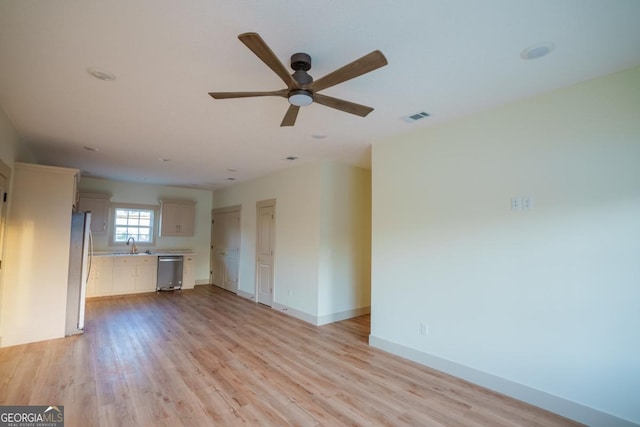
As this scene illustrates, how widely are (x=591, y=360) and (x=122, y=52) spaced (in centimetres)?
432

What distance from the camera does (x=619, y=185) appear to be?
7.72 ft

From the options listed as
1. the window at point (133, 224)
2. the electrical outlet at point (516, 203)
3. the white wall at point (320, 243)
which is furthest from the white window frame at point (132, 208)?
the electrical outlet at point (516, 203)

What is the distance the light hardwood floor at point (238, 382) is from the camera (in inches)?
96.2

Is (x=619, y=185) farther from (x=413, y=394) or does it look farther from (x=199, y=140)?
(x=199, y=140)

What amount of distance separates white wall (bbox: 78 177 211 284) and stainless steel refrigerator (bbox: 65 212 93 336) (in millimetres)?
3309

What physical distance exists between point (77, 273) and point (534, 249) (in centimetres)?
579

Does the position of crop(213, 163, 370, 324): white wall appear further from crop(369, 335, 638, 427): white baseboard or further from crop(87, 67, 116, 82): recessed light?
crop(87, 67, 116, 82): recessed light

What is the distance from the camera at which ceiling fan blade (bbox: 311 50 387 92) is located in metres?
1.77

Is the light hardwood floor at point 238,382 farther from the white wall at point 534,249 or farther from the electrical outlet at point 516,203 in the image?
the electrical outlet at point 516,203

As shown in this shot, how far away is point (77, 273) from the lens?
175 inches

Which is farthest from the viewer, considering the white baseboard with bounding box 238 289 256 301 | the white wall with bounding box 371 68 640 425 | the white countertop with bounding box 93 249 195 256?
the white countertop with bounding box 93 249 195 256

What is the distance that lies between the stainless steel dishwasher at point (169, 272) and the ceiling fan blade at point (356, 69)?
6910mm

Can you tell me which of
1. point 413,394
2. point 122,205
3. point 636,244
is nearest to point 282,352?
point 413,394

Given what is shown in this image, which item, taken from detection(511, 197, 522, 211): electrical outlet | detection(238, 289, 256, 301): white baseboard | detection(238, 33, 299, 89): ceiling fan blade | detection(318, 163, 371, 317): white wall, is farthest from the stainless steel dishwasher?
detection(511, 197, 522, 211): electrical outlet
